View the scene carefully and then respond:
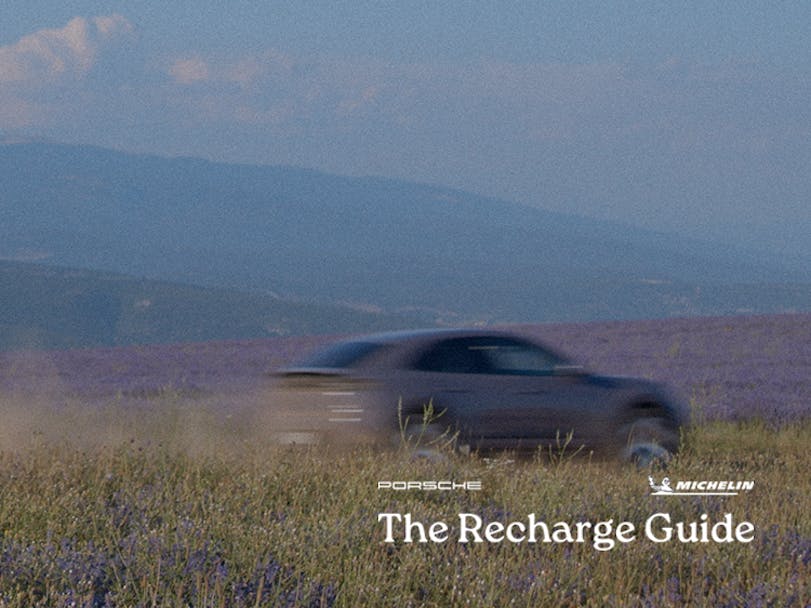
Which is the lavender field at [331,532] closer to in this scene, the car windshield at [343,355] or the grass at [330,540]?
the grass at [330,540]

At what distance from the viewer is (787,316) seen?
130ft

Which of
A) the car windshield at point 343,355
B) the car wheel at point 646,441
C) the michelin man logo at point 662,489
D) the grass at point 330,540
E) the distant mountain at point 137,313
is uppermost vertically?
the distant mountain at point 137,313

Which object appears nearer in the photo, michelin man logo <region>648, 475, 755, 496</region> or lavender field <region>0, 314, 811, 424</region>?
michelin man logo <region>648, 475, 755, 496</region>

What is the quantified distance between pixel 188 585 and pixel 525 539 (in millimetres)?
1862

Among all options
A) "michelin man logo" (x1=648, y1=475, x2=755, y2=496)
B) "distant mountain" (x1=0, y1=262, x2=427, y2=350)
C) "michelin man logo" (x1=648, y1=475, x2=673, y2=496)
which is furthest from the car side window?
"distant mountain" (x1=0, y1=262, x2=427, y2=350)

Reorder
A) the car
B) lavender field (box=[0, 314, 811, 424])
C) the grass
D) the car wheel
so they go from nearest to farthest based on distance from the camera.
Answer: the grass
the car
the car wheel
lavender field (box=[0, 314, 811, 424])

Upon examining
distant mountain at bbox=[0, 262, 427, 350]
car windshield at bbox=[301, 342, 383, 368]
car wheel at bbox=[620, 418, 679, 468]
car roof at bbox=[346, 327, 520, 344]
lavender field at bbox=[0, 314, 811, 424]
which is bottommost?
car wheel at bbox=[620, 418, 679, 468]

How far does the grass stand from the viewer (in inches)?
212

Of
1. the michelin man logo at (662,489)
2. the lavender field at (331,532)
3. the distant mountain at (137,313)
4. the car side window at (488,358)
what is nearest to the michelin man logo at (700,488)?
the michelin man logo at (662,489)

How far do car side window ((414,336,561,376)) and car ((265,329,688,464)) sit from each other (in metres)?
0.01

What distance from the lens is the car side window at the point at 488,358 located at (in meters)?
11.0

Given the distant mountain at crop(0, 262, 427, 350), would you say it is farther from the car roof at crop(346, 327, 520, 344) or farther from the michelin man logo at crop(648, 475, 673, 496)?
the michelin man logo at crop(648, 475, 673, 496)

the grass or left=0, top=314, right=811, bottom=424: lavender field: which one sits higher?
left=0, top=314, right=811, bottom=424: lavender field

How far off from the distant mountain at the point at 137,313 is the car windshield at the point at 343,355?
4965 cm
